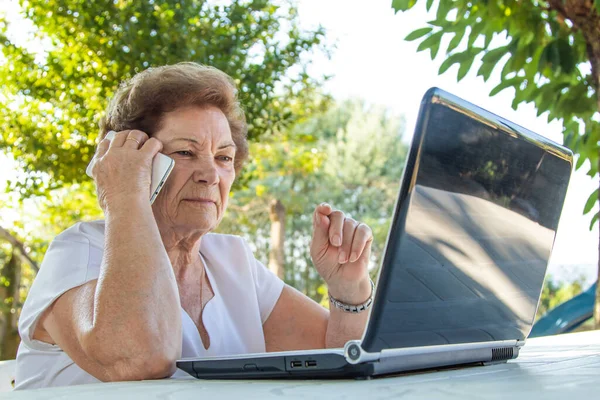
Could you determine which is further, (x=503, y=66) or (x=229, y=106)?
(x=503, y=66)

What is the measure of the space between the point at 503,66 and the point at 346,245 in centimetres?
117

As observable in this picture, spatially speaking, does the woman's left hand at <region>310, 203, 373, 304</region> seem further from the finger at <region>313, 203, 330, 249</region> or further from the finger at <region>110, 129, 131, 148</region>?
the finger at <region>110, 129, 131, 148</region>

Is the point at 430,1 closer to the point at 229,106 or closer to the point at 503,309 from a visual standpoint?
the point at 229,106

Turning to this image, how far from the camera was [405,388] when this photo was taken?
74 centimetres

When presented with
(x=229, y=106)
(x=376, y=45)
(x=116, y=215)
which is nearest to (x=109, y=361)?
(x=116, y=215)

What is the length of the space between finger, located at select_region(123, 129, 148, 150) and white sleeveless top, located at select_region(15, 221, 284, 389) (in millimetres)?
221

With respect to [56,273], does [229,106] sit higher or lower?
higher

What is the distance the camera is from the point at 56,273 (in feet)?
4.27

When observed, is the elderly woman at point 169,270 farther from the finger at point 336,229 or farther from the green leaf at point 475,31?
the green leaf at point 475,31

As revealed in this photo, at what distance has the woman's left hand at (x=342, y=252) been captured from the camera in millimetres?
1551

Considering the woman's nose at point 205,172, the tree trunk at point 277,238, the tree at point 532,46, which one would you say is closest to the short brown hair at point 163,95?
the woman's nose at point 205,172

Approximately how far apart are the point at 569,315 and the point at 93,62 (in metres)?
3.78

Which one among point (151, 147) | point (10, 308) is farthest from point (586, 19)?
point (10, 308)

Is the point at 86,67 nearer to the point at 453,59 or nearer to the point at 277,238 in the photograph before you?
the point at 453,59
